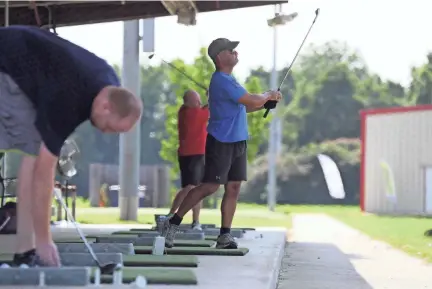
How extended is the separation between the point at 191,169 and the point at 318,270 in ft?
5.56

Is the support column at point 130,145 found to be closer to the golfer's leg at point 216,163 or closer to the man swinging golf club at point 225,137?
the man swinging golf club at point 225,137

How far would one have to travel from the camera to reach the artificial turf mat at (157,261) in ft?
18.0

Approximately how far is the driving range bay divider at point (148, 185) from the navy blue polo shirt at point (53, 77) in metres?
28.1

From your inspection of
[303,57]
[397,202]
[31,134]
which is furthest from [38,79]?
[303,57]

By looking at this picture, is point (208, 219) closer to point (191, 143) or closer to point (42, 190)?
point (191, 143)

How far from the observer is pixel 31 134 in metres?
4.52

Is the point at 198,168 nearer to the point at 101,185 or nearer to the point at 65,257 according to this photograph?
the point at 65,257

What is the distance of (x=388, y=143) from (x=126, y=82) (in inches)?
640

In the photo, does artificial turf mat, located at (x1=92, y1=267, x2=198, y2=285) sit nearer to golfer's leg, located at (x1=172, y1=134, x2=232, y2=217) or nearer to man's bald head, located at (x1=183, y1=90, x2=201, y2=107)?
golfer's leg, located at (x1=172, y1=134, x2=232, y2=217)

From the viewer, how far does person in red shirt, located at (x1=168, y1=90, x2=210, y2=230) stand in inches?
348

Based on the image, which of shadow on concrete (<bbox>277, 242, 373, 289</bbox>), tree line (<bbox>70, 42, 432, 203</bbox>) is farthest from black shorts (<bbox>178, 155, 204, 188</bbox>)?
tree line (<bbox>70, 42, 432, 203</bbox>)

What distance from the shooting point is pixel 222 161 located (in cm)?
667

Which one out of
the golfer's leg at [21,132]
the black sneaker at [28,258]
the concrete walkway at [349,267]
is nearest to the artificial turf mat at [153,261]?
the black sneaker at [28,258]

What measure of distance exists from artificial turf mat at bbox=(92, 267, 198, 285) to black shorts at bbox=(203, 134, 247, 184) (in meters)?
1.62
